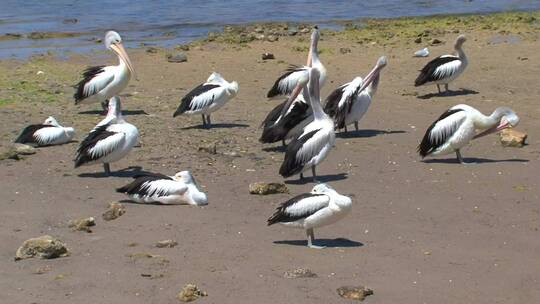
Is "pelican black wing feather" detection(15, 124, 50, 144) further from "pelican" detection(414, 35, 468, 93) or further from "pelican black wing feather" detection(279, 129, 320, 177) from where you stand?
"pelican" detection(414, 35, 468, 93)

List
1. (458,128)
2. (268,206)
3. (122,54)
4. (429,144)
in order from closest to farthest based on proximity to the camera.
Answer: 1. (268,206)
2. (429,144)
3. (458,128)
4. (122,54)

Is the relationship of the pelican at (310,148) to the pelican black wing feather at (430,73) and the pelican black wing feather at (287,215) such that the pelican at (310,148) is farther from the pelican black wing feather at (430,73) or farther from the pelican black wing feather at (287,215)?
the pelican black wing feather at (430,73)

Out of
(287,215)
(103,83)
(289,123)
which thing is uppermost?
(287,215)

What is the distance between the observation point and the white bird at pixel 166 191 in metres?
9.30

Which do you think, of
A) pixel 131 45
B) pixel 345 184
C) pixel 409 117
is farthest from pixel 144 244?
pixel 131 45

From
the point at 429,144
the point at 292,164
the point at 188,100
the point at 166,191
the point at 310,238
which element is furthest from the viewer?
the point at 188,100

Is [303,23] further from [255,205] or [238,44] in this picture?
[255,205]

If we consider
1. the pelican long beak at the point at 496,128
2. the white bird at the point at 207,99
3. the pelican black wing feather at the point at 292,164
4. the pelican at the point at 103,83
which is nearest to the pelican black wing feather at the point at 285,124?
the pelican black wing feather at the point at 292,164

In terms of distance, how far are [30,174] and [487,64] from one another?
8.42 m

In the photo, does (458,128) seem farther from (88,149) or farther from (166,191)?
(88,149)

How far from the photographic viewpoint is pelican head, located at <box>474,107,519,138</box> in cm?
1141

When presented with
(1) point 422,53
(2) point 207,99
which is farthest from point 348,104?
(1) point 422,53

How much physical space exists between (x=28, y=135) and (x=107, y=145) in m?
1.61

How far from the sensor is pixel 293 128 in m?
11.7
